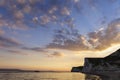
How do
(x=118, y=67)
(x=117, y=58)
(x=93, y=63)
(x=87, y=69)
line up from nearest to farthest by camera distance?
(x=118, y=67)
(x=117, y=58)
(x=93, y=63)
(x=87, y=69)

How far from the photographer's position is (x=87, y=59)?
152625mm

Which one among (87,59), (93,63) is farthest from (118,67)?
(87,59)

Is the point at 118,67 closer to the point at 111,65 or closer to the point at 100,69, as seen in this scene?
the point at 111,65

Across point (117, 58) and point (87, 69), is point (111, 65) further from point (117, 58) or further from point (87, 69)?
point (87, 69)

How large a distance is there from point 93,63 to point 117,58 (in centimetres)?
1681

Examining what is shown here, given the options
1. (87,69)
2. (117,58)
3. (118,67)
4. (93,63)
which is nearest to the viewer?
(118,67)

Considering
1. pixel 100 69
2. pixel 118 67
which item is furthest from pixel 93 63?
pixel 118 67

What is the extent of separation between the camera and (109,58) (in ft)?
454

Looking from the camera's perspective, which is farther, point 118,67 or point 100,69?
point 100,69

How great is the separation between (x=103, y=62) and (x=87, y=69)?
Answer: 21.0 meters

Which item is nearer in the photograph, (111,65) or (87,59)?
(111,65)

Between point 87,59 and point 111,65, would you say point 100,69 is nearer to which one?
point 111,65

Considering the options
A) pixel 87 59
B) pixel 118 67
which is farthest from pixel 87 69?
pixel 118 67

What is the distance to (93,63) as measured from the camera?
143500 mm
